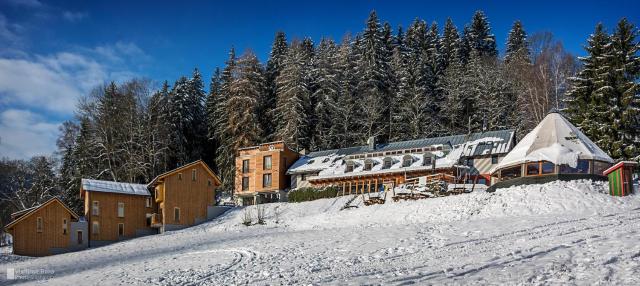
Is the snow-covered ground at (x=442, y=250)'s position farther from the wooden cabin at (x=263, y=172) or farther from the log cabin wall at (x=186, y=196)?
the wooden cabin at (x=263, y=172)

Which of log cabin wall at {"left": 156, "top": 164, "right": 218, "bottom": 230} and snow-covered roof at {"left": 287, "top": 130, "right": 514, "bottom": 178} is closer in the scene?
log cabin wall at {"left": 156, "top": 164, "right": 218, "bottom": 230}

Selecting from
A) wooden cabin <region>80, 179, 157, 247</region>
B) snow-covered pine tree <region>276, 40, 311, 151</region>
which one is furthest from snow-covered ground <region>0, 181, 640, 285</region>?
snow-covered pine tree <region>276, 40, 311, 151</region>

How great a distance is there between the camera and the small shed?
28.1m

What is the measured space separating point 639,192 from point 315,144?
37.4 m

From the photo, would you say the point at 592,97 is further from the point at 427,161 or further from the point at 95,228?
the point at 95,228

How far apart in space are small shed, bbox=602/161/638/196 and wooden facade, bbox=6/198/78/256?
3715 centimetres

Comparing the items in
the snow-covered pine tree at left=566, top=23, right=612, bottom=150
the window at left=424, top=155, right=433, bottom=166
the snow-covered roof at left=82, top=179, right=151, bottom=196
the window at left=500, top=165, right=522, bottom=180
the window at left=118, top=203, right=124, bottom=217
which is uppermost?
the snow-covered pine tree at left=566, top=23, right=612, bottom=150

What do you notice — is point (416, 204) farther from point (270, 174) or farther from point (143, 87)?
point (143, 87)

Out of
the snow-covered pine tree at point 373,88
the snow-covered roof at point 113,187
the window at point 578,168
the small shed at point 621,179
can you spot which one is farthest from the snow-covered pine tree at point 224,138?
the small shed at point 621,179

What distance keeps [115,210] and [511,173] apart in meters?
30.4

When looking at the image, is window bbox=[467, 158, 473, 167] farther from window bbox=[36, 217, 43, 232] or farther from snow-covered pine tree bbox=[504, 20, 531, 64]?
window bbox=[36, 217, 43, 232]

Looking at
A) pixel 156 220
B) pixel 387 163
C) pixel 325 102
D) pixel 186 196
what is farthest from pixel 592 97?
pixel 156 220

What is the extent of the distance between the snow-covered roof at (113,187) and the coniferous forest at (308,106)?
594 centimetres

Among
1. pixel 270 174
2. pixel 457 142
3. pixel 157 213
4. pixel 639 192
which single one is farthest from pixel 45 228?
pixel 639 192
